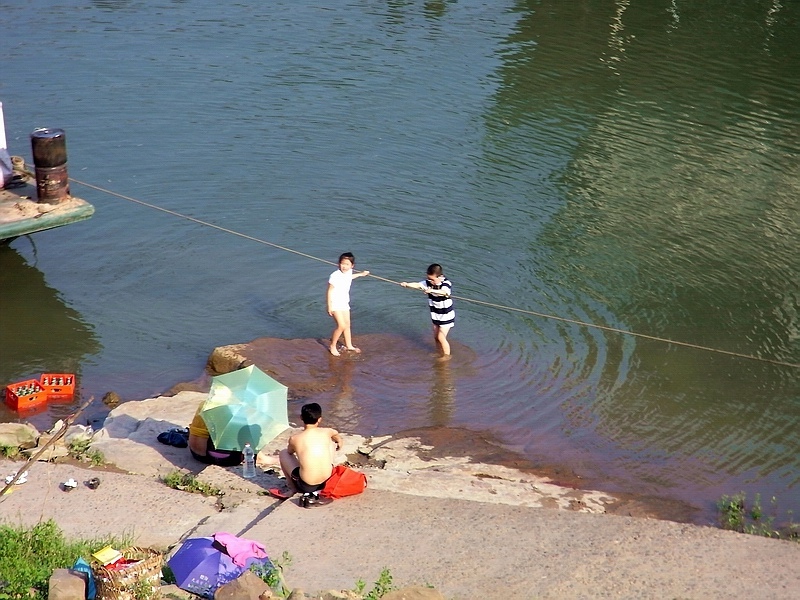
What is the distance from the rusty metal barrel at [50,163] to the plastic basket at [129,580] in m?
9.03

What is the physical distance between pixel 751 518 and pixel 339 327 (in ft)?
19.3

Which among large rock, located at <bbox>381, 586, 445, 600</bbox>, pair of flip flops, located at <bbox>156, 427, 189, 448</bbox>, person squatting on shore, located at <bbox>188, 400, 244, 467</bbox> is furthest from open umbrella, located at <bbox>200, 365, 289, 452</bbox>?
large rock, located at <bbox>381, 586, 445, 600</bbox>

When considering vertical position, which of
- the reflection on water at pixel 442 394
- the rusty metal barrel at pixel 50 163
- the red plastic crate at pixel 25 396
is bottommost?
the reflection on water at pixel 442 394

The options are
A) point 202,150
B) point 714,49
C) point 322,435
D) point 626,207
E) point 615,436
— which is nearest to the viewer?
point 322,435

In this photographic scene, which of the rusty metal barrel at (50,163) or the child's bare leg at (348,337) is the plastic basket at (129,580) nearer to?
the child's bare leg at (348,337)

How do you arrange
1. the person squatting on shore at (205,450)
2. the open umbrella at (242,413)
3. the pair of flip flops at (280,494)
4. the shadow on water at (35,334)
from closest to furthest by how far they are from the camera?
the pair of flip flops at (280,494)
the open umbrella at (242,413)
the person squatting on shore at (205,450)
the shadow on water at (35,334)

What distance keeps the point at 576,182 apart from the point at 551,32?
36.7ft

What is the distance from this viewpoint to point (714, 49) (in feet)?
94.3

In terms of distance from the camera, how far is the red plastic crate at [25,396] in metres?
12.4

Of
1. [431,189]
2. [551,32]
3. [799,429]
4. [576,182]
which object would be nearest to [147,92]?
[431,189]

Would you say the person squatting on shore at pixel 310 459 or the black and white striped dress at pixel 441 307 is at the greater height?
the person squatting on shore at pixel 310 459

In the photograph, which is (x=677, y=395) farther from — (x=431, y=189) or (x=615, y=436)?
(x=431, y=189)

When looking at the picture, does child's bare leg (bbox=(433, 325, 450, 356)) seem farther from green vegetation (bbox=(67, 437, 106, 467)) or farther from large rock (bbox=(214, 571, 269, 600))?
large rock (bbox=(214, 571, 269, 600))

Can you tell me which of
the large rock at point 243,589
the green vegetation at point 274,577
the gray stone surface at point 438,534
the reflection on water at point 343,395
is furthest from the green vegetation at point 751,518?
the large rock at point 243,589
